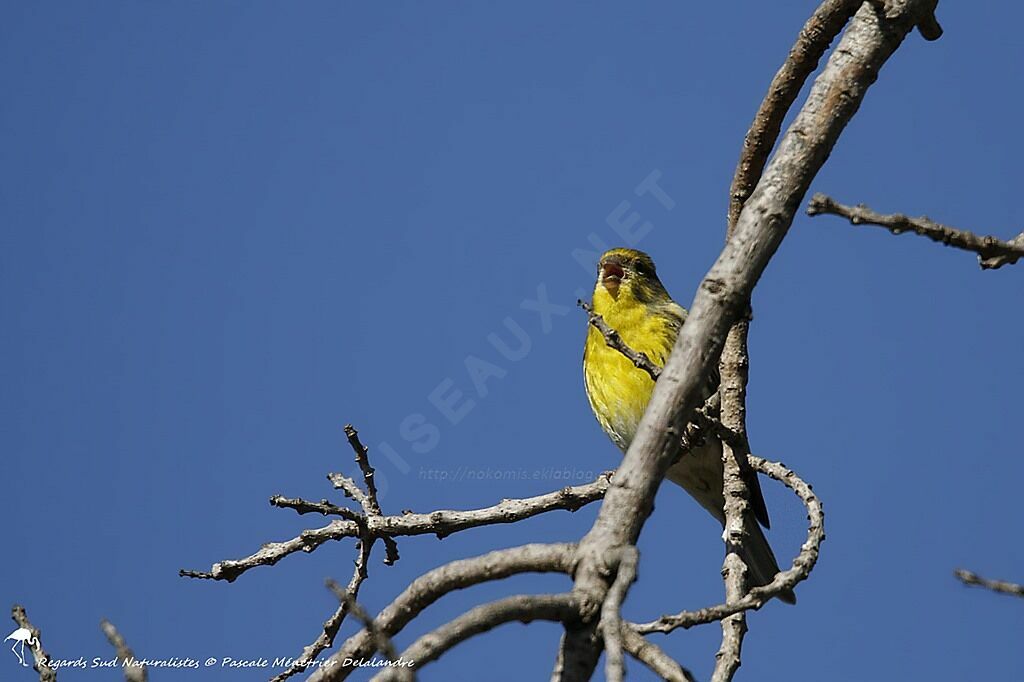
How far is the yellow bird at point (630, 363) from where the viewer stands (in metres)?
6.58

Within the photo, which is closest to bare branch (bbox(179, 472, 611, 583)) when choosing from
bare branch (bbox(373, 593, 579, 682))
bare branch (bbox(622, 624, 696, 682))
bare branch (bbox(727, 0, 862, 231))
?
bare branch (bbox(727, 0, 862, 231))

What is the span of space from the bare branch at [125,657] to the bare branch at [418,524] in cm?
235

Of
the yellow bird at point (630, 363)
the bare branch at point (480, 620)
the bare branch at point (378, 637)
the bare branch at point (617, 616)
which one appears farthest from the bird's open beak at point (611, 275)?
the bare branch at point (378, 637)

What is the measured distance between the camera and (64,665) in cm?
367

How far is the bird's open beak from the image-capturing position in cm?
715

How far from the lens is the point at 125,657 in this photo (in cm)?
224

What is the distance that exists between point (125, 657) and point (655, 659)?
1348 mm

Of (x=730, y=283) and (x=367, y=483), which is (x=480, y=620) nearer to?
(x=730, y=283)

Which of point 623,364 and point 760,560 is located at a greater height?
point 623,364

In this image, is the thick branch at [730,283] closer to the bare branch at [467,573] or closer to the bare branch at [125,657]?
the bare branch at [467,573]

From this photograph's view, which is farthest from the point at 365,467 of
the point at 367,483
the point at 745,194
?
the point at 745,194

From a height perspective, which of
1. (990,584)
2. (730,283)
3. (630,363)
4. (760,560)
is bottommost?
(990,584)

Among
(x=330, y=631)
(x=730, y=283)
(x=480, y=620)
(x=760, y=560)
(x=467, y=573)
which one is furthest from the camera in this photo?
(x=760, y=560)

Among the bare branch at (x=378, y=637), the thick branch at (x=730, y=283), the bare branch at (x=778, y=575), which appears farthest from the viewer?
the bare branch at (x=778, y=575)
